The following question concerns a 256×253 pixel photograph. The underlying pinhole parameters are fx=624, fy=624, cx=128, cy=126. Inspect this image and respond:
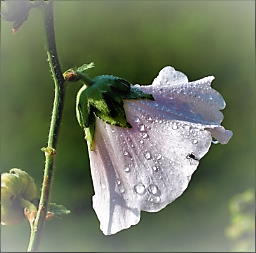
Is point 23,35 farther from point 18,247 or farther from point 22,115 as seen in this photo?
point 18,247

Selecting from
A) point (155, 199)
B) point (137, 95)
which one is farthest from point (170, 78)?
point (155, 199)

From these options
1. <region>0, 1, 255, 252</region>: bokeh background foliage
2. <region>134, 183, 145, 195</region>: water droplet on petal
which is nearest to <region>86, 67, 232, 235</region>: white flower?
<region>134, 183, 145, 195</region>: water droplet on petal

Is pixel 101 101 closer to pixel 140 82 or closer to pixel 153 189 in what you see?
pixel 153 189

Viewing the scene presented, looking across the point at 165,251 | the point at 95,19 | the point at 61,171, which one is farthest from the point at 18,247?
the point at 95,19

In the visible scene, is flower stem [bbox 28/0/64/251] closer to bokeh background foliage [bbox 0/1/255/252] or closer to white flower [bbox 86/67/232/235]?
white flower [bbox 86/67/232/235]

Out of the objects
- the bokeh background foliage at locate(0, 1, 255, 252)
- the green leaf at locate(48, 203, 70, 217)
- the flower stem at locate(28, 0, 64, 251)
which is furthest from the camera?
the bokeh background foliage at locate(0, 1, 255, 252)
